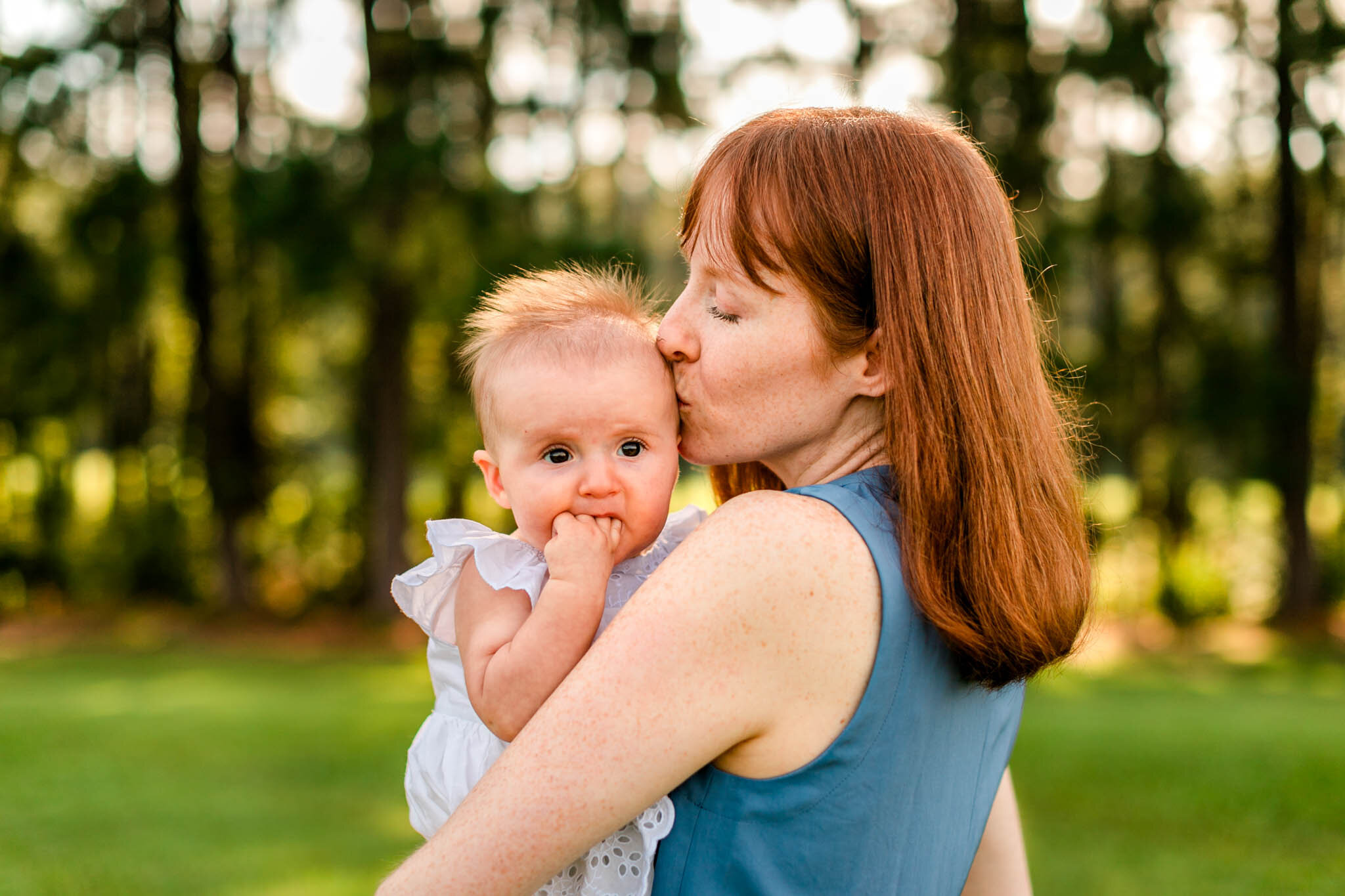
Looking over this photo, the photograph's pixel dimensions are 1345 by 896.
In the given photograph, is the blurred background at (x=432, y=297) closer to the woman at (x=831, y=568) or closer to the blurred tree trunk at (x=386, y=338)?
the blurred tree trunk at (x=386, y=338)

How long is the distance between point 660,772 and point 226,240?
16147 millimetres

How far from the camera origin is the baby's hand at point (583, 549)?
158 cm

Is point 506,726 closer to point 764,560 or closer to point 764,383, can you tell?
point 764,560

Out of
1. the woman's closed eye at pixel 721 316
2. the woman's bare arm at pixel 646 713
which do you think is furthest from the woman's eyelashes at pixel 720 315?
the woman's bare arm at pixel 646 713

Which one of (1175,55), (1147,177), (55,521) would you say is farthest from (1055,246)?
(55,521)

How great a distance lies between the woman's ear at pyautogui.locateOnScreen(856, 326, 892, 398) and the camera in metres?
1.51

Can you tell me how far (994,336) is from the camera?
1516 mm

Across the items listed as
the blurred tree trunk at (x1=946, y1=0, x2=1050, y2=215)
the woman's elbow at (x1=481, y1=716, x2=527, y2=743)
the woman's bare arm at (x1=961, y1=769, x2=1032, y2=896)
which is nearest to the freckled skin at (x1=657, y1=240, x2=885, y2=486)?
the woman's elbow at (x1=481, y1=716, x2=527, y2=743)

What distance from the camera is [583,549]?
161 cm

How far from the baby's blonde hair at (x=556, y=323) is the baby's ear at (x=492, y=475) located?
0.05 m

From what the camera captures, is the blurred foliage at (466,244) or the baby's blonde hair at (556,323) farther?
the blurred foliage at (466,244)

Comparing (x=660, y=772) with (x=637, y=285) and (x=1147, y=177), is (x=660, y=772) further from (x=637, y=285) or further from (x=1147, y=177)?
(x=1147, y=177)

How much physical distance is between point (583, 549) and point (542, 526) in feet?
0.40

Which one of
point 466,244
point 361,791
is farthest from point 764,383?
point 466,244
